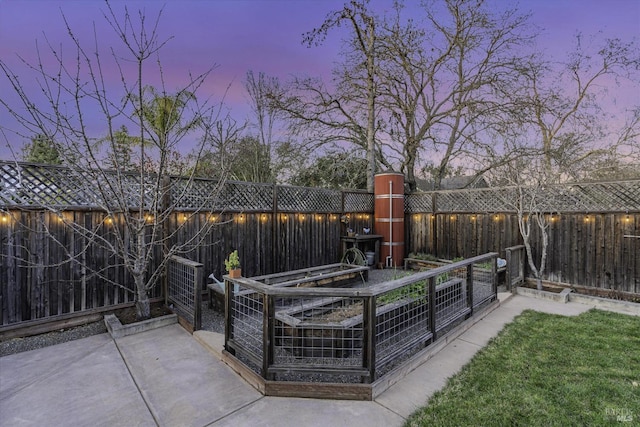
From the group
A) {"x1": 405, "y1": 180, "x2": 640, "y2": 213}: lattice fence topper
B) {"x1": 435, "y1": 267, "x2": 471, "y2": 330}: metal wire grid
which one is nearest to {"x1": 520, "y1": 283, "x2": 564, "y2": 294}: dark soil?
{"x1": 405, "y1": 180, "x2": 640, "y2": 213}: lattice fence topper

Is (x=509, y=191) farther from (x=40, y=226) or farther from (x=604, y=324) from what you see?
(x=40, y=226)

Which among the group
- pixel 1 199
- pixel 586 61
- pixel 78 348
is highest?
pixel 586 61

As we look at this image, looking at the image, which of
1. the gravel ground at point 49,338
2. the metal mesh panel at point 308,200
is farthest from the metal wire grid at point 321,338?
the metal mesh panel at point 308,200

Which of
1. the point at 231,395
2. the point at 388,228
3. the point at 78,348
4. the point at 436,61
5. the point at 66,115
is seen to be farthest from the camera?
the point at 436,61

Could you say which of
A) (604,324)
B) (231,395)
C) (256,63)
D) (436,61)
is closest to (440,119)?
(436,61)

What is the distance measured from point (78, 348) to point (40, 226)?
1609mm

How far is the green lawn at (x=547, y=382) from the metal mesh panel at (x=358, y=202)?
14.9 feet

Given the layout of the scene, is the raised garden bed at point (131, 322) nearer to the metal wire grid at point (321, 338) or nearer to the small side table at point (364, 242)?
the metal wire grid at point (321, 338)

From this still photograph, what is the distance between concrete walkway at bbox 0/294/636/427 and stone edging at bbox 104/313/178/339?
132 millimetres

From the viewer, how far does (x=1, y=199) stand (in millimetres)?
3297

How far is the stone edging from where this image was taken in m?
3.44

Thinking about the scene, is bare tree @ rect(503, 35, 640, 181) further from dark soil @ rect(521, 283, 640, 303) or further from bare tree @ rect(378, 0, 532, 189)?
dark soil @ rect(521, 283, 640, 303)

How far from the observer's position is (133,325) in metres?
3.54

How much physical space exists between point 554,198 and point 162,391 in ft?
23.1
